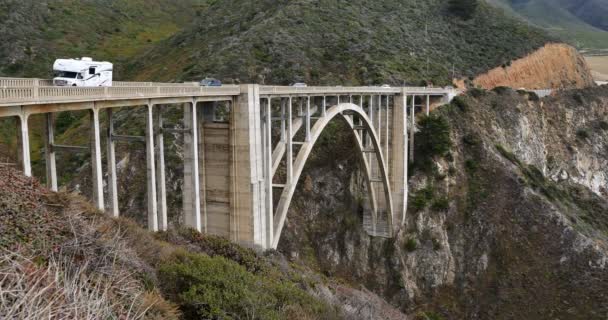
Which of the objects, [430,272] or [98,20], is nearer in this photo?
[430,272]

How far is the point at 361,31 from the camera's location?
61625 mm

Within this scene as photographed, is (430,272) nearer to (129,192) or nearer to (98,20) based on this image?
(129,192)

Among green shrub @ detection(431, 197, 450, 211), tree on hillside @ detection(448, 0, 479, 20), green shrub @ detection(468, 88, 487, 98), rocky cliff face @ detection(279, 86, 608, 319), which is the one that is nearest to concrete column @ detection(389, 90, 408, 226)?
rocky cliff face @ detection(279, 86, 608, 319)

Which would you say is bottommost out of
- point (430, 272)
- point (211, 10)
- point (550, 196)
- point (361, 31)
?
point (430, 272)

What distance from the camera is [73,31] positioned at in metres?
69.2

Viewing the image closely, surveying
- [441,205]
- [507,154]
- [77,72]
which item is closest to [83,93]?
[77,72]

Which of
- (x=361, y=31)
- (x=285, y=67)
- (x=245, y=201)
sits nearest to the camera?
(x=245, y=201)

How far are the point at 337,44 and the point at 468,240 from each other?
2585 cm

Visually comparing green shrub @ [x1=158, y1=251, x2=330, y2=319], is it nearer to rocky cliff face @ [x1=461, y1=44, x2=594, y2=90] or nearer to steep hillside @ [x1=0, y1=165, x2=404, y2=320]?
steep hillside @ [x1=0, y1=165, x2=404, y2=320]

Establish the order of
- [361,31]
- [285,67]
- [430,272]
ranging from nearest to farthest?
[430,272] → [285,67] → [361,31]

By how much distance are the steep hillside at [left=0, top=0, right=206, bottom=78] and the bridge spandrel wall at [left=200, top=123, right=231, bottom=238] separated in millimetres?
42595

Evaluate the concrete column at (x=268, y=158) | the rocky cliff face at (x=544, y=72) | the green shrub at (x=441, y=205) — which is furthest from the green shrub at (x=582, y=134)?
the concrete column at (x=268, y=158)

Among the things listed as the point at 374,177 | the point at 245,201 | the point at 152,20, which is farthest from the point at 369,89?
the point at 152,20

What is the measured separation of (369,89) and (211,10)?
4367cm
